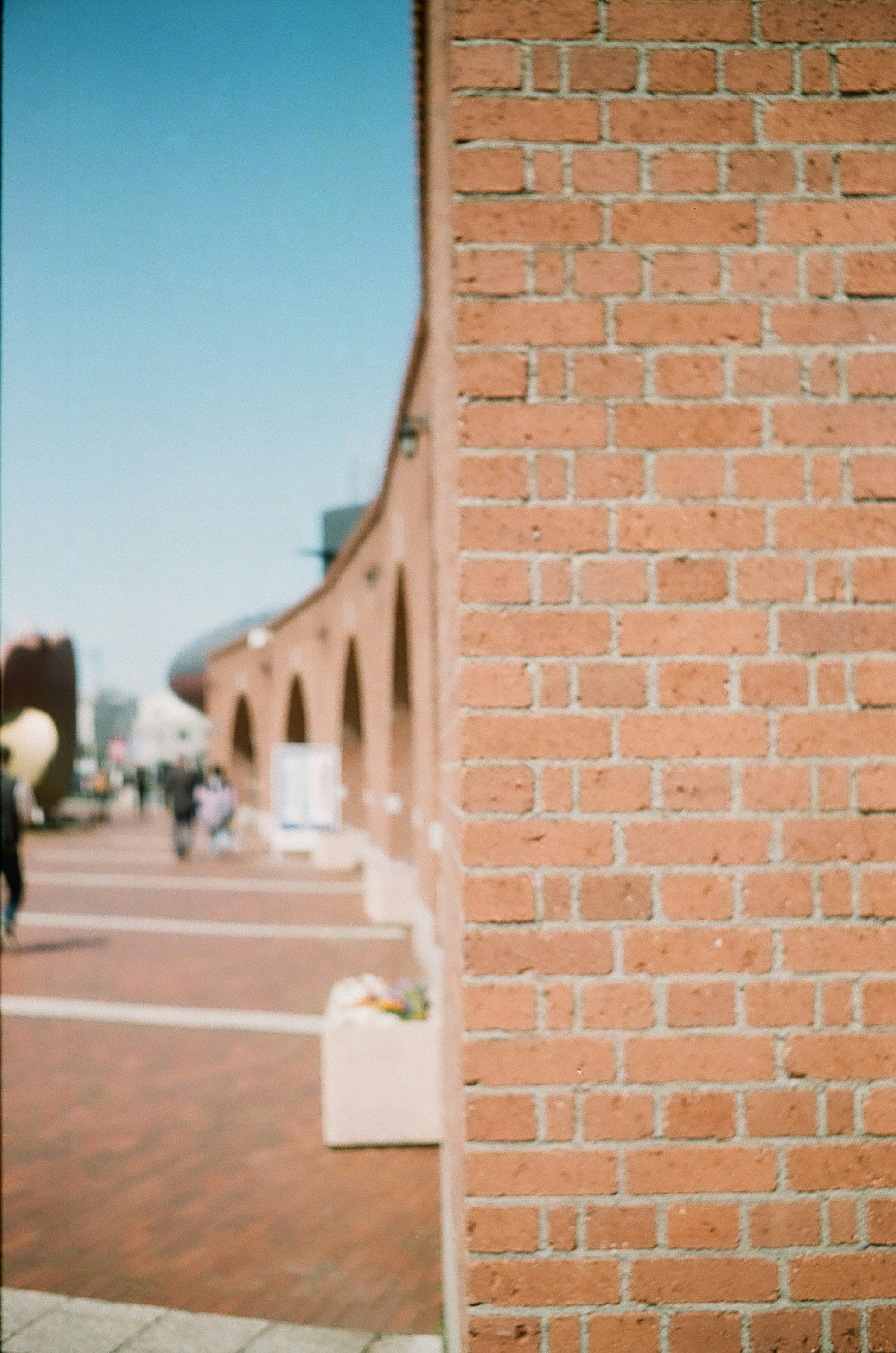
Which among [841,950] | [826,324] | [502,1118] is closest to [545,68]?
[826,324]

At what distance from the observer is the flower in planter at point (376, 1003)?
548cm

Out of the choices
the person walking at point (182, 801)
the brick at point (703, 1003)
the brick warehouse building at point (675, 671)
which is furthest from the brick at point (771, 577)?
the person walking at point (182, 801)

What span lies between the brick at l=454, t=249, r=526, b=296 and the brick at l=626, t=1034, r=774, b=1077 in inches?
53.7

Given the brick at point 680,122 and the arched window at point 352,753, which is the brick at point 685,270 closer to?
the brick at point 680,122

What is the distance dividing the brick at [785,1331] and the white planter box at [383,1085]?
3433 millimetres

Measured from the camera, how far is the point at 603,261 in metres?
1.93

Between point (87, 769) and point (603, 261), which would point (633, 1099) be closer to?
point (603, 261)

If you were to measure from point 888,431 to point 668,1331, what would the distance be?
1653 millimetres

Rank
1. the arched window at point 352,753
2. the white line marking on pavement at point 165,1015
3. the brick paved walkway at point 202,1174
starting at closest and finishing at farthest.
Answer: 1. the brick paved walkway at point 202,1174
2. the white line marking on pavement at point 165,1015
3. the arched window at point 352,753

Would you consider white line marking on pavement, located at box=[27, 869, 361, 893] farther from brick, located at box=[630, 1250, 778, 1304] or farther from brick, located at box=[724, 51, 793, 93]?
brick, located at box=[724, 51, 793, 93]

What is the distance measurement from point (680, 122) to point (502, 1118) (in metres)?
1.84

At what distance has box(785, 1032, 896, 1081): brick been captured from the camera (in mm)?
1877

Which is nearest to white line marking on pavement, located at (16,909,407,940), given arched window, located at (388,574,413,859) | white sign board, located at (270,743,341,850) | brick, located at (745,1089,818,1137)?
arched window, located at (388,574,413,859)

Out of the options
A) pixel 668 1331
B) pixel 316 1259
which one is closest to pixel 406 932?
pixel 316 1259
